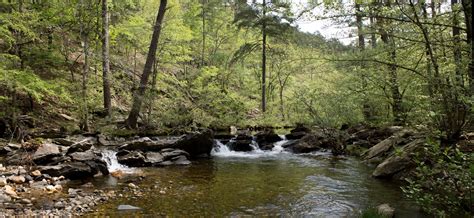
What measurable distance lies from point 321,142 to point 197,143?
214 inches

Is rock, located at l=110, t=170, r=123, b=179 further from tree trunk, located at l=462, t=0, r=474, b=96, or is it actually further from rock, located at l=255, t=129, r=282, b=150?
tree trunk, located at l=462, t=0, r=474, b=96

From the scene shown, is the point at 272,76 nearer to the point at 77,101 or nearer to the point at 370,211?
the point at 77,101

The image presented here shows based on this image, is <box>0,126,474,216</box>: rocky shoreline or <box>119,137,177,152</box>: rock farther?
<box>119,137,177,152</box>: rock

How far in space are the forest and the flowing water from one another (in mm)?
152

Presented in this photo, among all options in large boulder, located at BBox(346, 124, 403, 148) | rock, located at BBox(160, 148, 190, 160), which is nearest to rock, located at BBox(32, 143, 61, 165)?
rock, located at BBox(160, 148, 190, 160)

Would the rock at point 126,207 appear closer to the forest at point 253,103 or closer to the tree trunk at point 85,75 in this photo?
the forest at point 253,103

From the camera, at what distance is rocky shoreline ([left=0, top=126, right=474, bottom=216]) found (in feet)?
22.4

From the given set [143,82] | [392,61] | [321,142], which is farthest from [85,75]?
[392,61]

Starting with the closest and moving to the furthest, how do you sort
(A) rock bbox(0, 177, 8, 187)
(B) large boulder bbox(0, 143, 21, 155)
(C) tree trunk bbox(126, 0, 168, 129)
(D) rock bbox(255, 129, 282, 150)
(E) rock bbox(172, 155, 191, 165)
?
(A) rock bbox(0, 177, 8, 187), (B) large boulder bbox(0, 143, 21, 155), (E) rock bbox(172, 155, 191, 165), (C) tree trunk bbox(126, 0, 168, 129), (D) rock bbox(255, 129, 282, 150)

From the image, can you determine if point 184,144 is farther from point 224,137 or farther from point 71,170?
point 71,170

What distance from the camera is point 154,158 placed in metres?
11.8

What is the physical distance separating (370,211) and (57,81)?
1311cm

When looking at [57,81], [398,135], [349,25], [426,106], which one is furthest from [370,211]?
[57,81]

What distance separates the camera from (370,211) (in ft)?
19.0
